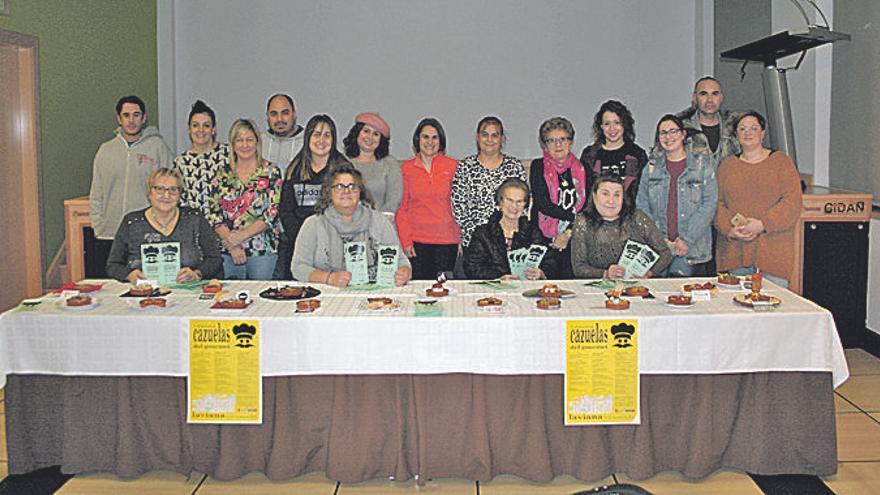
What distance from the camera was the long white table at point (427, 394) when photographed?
3.46 m

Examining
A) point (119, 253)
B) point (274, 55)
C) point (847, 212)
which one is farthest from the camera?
point (274, 55)

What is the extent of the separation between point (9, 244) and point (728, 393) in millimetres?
5038

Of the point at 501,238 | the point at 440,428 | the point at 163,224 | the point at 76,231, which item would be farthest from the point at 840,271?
the point at 76,231

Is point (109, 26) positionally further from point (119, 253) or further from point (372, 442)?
point (372, 442)

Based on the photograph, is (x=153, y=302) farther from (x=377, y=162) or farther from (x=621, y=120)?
(x=621, y=120)

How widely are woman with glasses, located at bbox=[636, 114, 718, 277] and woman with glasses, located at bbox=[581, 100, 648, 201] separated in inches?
2.7

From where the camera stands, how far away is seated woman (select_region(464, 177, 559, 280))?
460 centimetres

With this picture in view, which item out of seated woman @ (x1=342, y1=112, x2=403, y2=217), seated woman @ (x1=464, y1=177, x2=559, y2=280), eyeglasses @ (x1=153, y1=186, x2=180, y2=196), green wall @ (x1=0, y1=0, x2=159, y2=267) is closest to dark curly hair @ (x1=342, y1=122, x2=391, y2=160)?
seated woman @ (x1=342, y1=112, x2=403, y2=217)

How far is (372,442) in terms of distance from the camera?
356cm

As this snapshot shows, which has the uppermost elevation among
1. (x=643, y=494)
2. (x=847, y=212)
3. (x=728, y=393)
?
(x=847, y=212)

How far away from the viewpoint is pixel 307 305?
3619 millimetres

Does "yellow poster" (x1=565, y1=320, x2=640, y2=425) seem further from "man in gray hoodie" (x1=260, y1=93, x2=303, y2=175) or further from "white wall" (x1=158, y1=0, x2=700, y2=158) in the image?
"white wall" (x1=158, y1=0, x2=700, y2=158)

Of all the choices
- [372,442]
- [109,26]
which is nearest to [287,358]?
[372,442]

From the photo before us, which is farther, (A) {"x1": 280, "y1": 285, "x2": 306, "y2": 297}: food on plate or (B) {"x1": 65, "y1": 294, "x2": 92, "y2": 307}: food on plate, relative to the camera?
(A) {"x1": 280, "y1": 285, "x2": 306, "y2": 297}: food on plate
